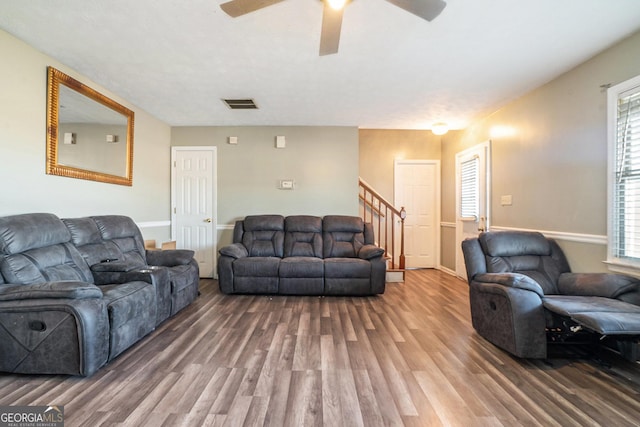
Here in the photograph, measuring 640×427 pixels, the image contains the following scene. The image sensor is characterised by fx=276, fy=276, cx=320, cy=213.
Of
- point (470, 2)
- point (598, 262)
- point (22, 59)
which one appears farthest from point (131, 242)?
point (598, 262)

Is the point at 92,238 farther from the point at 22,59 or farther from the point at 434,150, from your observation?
the point at 434,150

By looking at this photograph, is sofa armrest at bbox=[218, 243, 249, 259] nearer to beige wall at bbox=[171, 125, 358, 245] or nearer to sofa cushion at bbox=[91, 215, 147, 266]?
beige wall at bbox=[171, 125, 358, 245]

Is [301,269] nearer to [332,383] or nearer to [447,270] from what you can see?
[332,383]

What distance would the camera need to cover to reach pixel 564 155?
2.76 meters

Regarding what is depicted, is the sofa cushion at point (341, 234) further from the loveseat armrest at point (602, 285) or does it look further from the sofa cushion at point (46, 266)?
the sofa cushion at point (46, 266)

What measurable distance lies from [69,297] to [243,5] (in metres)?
2.20

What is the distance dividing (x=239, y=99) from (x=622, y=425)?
14.0ft

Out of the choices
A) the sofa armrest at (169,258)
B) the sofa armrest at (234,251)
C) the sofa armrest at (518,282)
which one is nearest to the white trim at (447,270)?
the sofa armrest at (518,282)

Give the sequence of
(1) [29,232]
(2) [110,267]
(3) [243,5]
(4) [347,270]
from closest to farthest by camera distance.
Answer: (3) [243,5]
(1) [29,232]
(2) [110,267]
(4) [347,270]

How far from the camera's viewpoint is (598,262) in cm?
243

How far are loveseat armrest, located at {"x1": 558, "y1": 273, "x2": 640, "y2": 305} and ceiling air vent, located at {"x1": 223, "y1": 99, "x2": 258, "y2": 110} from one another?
3.92 meters

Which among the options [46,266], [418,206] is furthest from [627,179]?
[46,266]

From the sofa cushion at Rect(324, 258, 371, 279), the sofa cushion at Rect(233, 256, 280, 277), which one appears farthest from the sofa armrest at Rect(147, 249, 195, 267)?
the sofa cushion at Rect(324, 258, 371, 279)

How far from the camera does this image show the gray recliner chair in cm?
187
